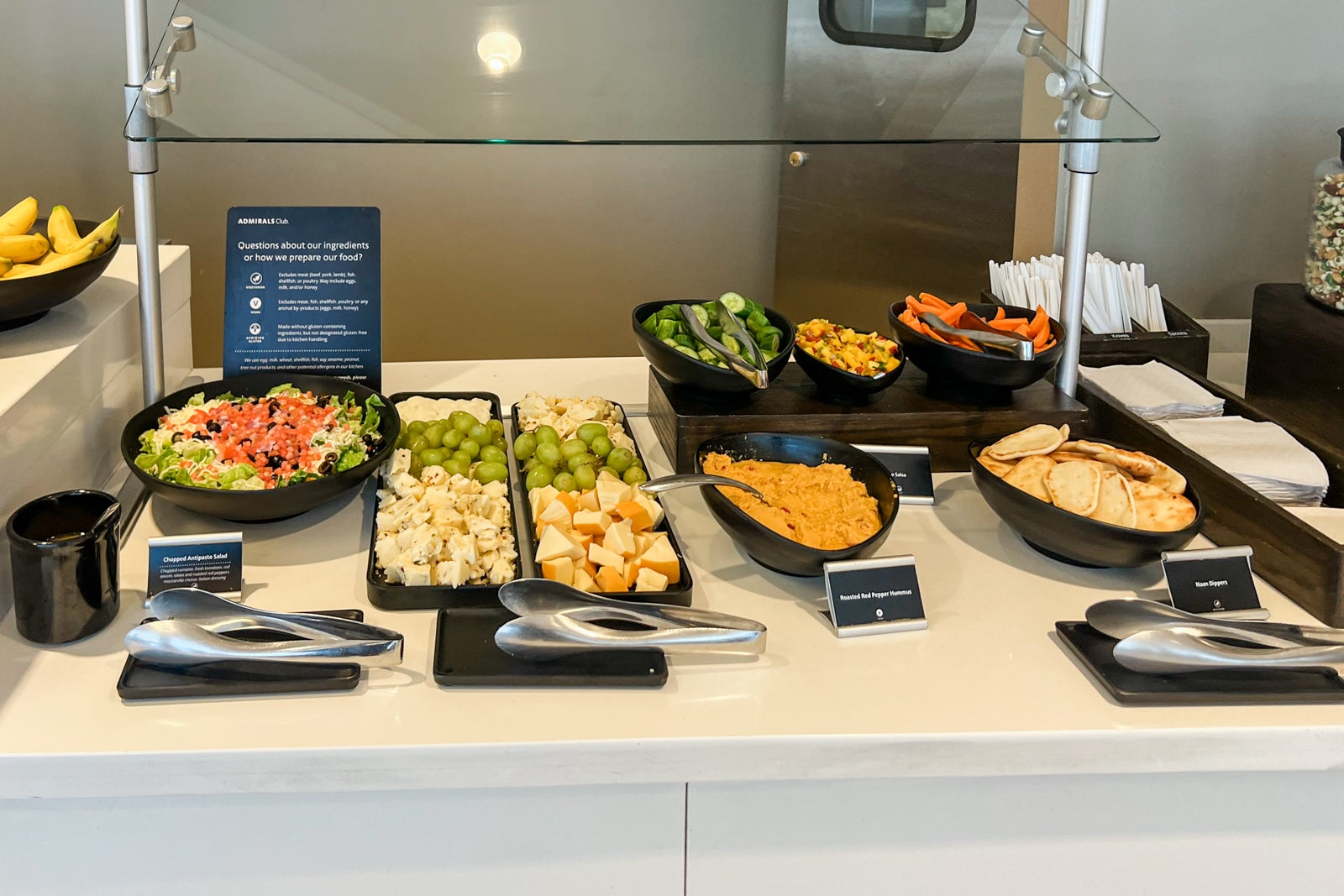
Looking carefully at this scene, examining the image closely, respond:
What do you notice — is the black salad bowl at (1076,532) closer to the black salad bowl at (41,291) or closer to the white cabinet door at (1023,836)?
the white cabinet door at (1023,836)

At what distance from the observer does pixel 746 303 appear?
1435 millimetres

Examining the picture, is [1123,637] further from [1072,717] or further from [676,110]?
[676,110]

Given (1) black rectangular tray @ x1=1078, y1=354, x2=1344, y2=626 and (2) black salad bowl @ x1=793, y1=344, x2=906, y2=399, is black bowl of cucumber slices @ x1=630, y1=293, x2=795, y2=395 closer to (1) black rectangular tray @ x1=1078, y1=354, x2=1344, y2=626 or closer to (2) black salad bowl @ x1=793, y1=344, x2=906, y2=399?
(2) black salad bowl @ x1=793, y1=344, x2=906, y2=399

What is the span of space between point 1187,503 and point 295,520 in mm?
925

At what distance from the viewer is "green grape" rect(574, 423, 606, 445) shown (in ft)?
4.32


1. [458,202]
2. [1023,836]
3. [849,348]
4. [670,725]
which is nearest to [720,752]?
[670,725]

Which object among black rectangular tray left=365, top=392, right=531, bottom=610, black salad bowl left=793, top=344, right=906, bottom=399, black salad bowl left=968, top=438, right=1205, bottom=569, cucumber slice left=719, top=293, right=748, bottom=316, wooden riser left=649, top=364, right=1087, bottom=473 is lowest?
black rectangular tray left=365, top=392, right=531, bottom=610

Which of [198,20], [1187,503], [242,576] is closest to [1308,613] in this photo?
[1187,503]

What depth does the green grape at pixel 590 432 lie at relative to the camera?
1315 millimetres

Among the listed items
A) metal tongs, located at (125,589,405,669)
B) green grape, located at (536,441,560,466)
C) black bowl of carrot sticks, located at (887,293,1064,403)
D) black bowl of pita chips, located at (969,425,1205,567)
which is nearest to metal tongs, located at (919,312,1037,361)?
black bowl of carrot sticks, located at (887,293,1064,403)

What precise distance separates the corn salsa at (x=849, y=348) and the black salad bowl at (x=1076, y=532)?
21cm

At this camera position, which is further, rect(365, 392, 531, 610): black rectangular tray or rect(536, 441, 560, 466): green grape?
rect(536, 441, 560, 466): green grape

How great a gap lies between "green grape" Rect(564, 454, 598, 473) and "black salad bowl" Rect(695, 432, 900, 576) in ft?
0.42

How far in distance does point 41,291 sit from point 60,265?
0.06 m
